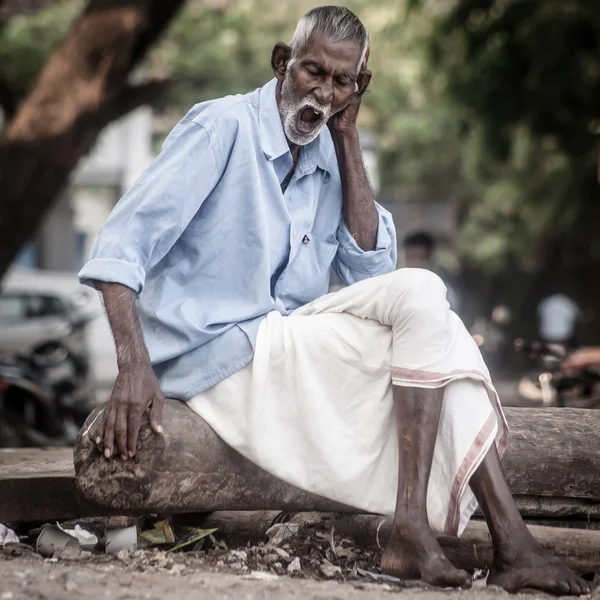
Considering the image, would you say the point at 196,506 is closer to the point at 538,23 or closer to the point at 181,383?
the point at 181,383

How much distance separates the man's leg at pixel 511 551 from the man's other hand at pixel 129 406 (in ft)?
3.17

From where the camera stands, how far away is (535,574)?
2938 millimetres

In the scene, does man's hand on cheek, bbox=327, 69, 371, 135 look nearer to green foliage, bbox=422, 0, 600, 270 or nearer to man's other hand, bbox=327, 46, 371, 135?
man's other hand, bbox=327, 46, 371, 135

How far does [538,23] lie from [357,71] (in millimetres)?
8560

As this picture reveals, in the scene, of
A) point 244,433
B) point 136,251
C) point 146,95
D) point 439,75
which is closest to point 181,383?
point 244,433

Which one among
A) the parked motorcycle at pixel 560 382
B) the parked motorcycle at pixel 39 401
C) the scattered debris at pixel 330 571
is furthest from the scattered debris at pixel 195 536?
the parked motorcycle at pixel 39 401

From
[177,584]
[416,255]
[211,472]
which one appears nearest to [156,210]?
[211,472]

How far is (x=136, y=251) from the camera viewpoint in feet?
10.3

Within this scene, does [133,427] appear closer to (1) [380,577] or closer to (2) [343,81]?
(1) [380,577]

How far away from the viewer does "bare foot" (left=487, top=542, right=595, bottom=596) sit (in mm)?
2934

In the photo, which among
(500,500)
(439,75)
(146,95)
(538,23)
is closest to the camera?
(500,500)

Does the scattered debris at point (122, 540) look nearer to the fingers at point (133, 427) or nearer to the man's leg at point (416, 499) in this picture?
the fingers at point (133, 427)

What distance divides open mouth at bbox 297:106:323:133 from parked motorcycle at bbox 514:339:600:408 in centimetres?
Result: 427

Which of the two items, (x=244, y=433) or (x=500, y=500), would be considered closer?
(x=500, y=500)
